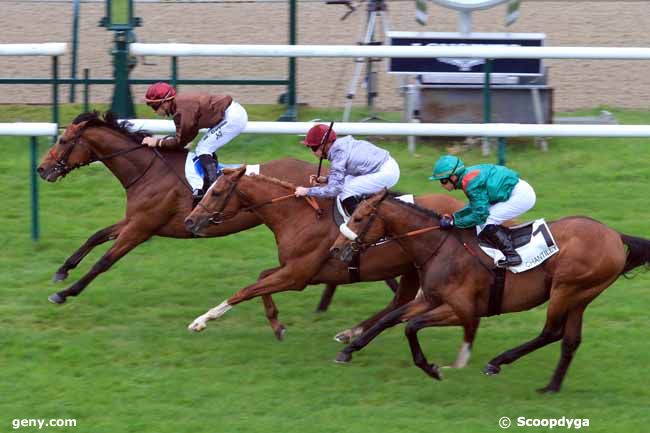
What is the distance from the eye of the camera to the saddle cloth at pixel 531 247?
6910mm

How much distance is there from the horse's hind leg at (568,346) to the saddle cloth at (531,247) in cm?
38

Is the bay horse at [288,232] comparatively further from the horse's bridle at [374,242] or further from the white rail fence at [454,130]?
the white rail fence at [454,130]

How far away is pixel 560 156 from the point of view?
10.5 metres

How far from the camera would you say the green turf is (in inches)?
258

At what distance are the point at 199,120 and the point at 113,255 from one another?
1066 millimetres

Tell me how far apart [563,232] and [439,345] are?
118 cm

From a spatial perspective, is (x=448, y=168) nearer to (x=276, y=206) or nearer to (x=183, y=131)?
(x=276, y=206)

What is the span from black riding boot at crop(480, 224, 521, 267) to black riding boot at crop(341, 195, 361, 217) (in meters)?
0.85

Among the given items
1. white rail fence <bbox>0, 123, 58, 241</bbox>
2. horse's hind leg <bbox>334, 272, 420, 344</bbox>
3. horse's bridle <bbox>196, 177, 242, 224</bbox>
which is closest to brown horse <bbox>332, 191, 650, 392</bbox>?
horse's hind leg <bbox>334, 272, 420, 344</bbox>

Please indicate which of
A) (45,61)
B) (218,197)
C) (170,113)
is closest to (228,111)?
(170,113)

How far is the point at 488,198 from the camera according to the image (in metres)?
6.97

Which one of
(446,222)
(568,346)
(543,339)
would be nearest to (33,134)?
(446,222)

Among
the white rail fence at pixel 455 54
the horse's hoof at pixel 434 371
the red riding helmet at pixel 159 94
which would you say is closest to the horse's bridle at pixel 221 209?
the red riding helmet at pixel 159 94

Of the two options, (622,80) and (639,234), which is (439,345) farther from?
(622,80)
